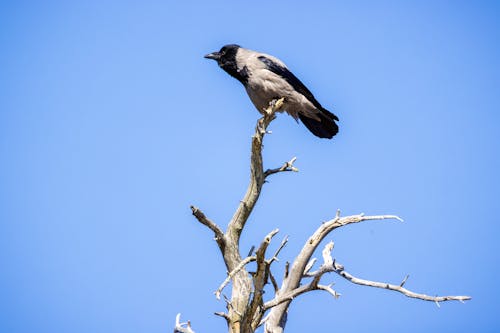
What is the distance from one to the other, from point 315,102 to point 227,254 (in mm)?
3001

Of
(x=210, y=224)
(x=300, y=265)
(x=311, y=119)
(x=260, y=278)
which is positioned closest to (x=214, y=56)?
(x=311, y=119)

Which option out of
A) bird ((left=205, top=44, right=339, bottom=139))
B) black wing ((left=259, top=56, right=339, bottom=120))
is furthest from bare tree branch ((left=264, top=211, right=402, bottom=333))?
black wing ((left=259, top=56, right=339, bottom=120))

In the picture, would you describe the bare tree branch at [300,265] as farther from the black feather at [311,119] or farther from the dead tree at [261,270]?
the black feather at [311,119]

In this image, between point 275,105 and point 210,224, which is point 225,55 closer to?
point 275,105

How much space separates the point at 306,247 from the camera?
682 cm

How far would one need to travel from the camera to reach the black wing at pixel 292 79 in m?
8.74

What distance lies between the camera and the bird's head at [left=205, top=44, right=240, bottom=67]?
9.11 m

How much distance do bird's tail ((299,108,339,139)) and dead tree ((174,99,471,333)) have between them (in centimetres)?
179

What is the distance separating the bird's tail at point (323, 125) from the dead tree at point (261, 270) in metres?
→ 1.79

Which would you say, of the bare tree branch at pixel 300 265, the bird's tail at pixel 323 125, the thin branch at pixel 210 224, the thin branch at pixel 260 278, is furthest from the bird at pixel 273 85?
Result: the thin branch at pixel 260 278

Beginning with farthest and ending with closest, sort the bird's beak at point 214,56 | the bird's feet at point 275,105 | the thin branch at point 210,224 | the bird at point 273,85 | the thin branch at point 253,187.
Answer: the bird's beak at point 214,56, the bird at point 273,85, the bird's feet at point 275,105, the thin branch at point 253,187, the thin branch at point 210,224

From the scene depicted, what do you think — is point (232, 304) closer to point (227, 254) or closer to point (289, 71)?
point (227, 254)

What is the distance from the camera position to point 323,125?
9141 millimetres

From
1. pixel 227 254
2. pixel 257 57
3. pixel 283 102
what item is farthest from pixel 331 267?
pixel 257 57
